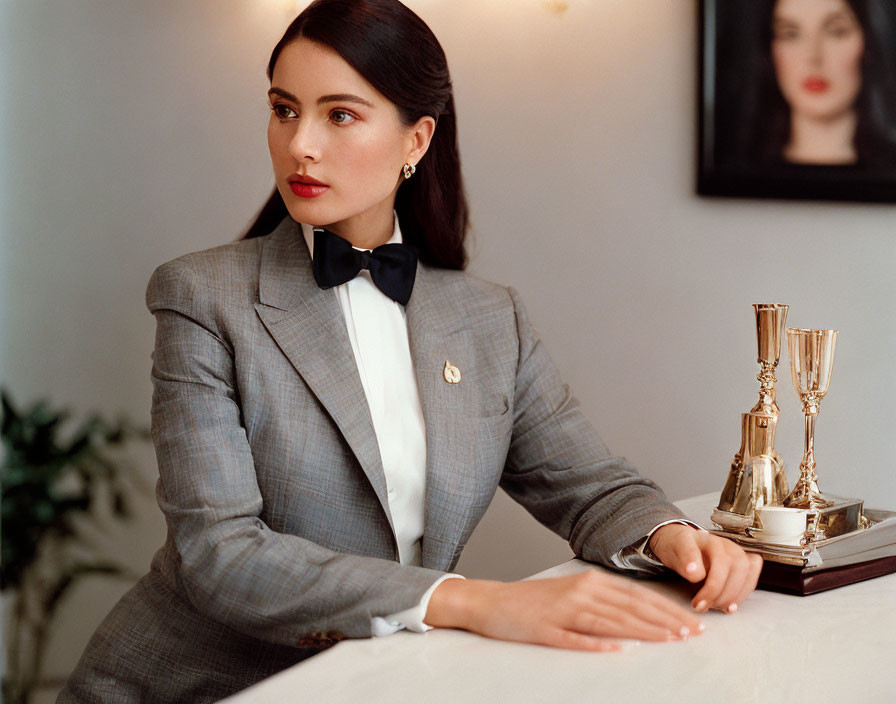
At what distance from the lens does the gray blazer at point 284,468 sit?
1.42m

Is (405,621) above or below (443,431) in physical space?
below

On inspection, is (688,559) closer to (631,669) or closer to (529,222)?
(631,669)

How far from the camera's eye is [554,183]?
2617mm

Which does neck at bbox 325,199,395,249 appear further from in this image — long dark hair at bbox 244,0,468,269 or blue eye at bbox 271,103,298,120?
blue eye at bbox 271,103,298,120

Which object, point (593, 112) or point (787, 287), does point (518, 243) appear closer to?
point (593, 112)

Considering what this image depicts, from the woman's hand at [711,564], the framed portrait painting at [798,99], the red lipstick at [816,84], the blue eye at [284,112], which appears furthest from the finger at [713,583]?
the red lipstick at [816,84]

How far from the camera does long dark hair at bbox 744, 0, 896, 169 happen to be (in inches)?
84.4

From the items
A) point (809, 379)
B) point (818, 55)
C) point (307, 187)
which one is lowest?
point (809, 379)

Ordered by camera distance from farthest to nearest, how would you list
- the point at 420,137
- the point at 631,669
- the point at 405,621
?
the point at 420,137 → the point at 405,621 → the point at 631,669

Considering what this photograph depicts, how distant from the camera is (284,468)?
162 centimetres

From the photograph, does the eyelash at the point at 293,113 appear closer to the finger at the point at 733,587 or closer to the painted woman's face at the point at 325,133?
the painted woman's face at the point at 325,133

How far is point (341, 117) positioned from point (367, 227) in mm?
264

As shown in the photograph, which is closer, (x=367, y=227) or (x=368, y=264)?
(x=368, y=264)

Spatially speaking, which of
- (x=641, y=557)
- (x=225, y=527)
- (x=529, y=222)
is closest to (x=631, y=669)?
(x=641, y=557)
